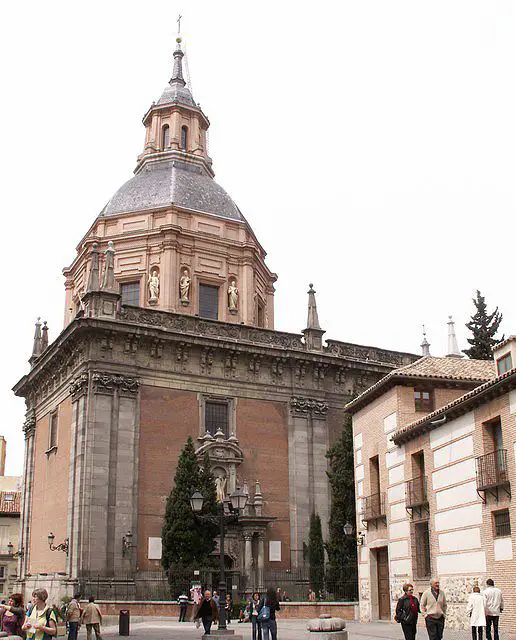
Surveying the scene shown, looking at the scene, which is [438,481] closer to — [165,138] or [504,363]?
[504,363]

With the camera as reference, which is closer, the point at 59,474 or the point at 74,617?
the point at 74,617

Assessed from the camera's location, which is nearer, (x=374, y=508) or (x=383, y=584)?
(x=383, y=584)

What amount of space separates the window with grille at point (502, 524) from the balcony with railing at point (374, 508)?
6.45m

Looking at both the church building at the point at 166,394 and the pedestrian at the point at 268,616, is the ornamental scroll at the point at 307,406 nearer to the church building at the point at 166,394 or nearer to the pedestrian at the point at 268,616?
the church building at the point at 166,394

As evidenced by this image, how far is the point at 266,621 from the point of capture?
1788cm

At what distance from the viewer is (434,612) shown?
50.0 ft

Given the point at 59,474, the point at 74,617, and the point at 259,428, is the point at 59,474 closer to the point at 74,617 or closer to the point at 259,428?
the point at 259,428

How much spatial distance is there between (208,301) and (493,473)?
23.8 m

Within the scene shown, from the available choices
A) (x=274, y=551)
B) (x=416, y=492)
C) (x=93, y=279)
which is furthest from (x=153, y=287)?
(x=416, y=492)

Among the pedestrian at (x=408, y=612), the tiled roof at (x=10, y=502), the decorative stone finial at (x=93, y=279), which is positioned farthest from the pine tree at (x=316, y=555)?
the tiled roof at (x=10, y=502)

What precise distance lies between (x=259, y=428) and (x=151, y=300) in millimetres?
8370

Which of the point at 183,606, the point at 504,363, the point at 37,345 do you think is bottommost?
the point at 183,606

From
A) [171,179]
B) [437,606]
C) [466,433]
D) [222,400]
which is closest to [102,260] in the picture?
[171,179]

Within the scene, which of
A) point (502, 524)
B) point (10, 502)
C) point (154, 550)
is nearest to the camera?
point (502, 524)
